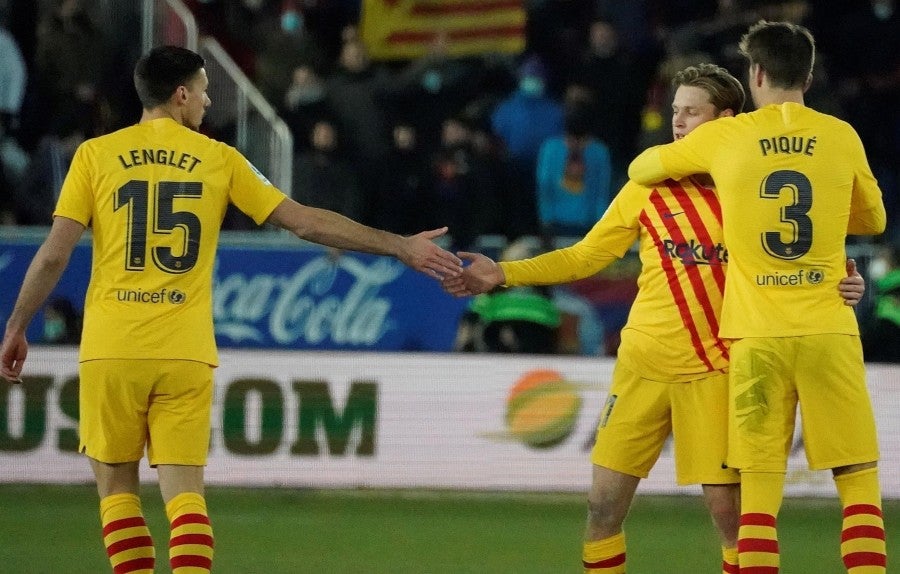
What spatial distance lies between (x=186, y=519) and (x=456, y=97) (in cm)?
778

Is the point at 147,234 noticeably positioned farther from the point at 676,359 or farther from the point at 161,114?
the point at 676,359

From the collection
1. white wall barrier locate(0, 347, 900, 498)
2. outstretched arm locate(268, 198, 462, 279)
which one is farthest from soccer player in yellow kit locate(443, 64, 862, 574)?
white wall barrier locate(0, 347, 900, 498)

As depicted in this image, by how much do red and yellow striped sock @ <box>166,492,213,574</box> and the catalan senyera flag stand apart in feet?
27.6

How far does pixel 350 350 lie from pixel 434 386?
2.61 feet

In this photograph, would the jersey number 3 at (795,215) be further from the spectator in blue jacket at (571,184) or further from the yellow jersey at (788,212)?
the spectator in blue jacket at (571,184)

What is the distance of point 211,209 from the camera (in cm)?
548

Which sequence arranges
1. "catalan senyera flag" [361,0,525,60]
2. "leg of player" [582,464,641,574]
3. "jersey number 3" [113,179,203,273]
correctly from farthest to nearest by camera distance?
1. "catalan senyera flag" [361,0,525,60]
2. "leg of player" [582,464,641,574]
3. "jersey number 3" [113,179,203,273]

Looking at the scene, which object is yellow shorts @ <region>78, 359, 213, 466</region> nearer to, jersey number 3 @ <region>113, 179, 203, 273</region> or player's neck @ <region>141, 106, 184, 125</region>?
jersey number 3 @ <region>113, 179, 203, 273</region>

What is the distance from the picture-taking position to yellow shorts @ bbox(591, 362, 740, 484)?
18.4ft

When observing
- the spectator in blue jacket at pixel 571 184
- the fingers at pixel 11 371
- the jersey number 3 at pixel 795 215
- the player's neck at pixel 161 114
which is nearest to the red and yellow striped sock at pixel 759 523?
the jersey number 3 at pixel 795 215

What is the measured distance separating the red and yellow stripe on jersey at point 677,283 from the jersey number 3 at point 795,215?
47 cm

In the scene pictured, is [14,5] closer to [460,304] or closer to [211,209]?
[460,304]

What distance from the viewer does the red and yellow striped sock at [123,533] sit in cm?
552

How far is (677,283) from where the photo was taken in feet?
18.7
